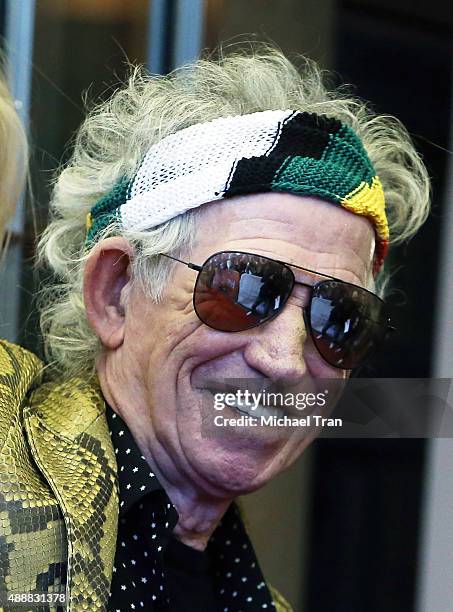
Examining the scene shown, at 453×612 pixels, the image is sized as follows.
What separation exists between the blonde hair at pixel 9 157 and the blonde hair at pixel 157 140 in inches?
3.1

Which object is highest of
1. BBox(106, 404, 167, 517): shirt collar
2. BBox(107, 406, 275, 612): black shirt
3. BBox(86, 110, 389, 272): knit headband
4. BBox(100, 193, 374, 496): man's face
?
BBox(86, 110, 389, 272): knit headband

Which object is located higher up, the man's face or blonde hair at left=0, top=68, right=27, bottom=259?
blonde hair at left=0, top=68, right=27, bottom=259

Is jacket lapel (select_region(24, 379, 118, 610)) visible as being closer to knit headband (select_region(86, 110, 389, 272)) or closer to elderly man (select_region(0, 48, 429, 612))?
elderly man (select_region(0, 48, 429, 612))

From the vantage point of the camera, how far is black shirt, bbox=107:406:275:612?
1679mm

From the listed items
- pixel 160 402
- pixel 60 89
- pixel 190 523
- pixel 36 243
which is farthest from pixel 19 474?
pixel 60 89

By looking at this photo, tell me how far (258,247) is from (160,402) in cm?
30

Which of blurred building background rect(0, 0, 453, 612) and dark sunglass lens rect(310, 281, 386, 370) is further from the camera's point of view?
blurred building background rect(0, 0, 453, 612)

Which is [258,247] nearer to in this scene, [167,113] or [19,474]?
[167,113]

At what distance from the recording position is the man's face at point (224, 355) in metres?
1.70

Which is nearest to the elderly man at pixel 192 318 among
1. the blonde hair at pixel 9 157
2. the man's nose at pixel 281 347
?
the man's nose at pixel 281 347

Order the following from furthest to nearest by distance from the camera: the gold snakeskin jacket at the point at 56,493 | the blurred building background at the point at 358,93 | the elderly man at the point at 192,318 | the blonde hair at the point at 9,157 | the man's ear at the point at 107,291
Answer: the blurred building background at the point at 358,93, the blonde hair at the point at 9,157, the man's ear at the point at 107,291, the elderly man at the point at 192,318, the gold snakeskin jacket at the point at 56,493

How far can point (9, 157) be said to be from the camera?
1.99 meters

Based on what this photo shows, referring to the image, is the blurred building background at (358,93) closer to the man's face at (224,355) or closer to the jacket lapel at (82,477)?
the man's face at (224,355)

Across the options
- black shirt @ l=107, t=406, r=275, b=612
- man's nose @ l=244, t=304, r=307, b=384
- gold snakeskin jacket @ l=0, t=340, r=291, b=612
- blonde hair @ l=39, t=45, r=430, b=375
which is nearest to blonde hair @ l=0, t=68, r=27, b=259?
blonde hair @ l=39, t=45, r=430, b=375
